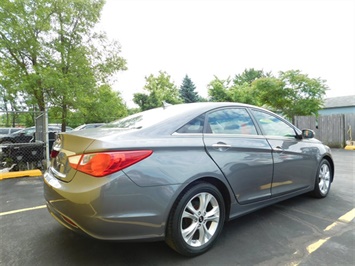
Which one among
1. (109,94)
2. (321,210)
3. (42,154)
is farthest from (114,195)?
(109,94)

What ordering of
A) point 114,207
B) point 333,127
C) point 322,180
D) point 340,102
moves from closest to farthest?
point 114,207 → point 322,180 → point 333,127 → point 340,102

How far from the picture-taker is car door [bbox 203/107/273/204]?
92.1 inches

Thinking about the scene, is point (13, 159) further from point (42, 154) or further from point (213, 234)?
point (213, 234)

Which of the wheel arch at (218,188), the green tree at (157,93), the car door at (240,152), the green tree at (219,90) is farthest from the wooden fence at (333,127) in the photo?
the green tree at (157,93)

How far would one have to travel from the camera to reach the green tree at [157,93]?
32.0 m

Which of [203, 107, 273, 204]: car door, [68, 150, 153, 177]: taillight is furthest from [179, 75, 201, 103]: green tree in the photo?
[68, 150, 153, 177]: taillight

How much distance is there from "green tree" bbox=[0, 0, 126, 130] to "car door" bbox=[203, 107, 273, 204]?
673 centimetres

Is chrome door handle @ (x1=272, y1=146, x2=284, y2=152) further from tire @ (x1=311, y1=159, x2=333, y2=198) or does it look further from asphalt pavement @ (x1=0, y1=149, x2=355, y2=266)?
tire @ (x1=311, y1=159, x2=333, y2=198)

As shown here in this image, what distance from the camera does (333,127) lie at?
1218 cm

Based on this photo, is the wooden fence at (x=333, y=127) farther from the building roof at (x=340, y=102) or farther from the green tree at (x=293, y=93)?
the building roof at (x=340, y=102)

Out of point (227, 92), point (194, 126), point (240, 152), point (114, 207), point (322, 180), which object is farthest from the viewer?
point (227, 92)

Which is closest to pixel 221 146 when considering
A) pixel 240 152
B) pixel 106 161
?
pixel 240 152

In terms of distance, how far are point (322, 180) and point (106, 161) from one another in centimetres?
358

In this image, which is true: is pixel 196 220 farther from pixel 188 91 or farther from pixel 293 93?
pixel 188 91
